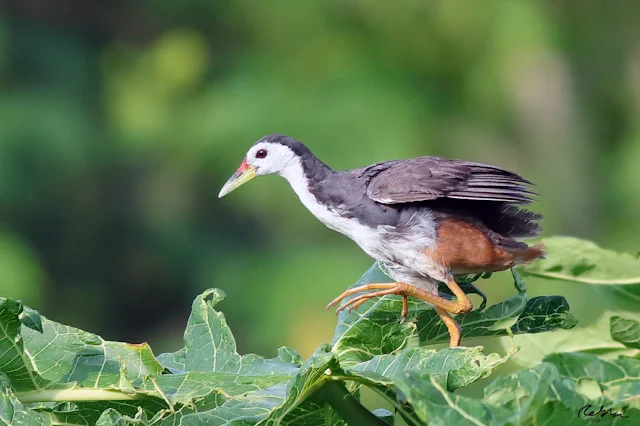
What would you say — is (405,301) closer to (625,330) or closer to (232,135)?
(625,330)

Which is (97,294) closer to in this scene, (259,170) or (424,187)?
(259,170)

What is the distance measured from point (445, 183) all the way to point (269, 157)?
1.56 ft

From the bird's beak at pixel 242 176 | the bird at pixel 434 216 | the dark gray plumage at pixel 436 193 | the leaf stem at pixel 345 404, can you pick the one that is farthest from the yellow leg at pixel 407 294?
the bird's beak at pixel 242 176

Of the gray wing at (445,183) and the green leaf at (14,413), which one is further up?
the gray wing at (445,183)

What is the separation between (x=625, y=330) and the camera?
3.89 ft

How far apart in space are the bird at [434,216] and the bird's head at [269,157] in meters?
0.17

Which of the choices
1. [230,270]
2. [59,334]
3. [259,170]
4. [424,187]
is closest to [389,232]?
[424,187]

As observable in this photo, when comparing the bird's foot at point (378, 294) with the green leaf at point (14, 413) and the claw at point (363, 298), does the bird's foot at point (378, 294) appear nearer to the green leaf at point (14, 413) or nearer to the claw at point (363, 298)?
the claw at point (363, 298)

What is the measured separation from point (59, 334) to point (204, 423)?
25 cm

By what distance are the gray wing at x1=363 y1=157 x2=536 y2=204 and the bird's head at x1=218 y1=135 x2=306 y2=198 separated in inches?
10.4

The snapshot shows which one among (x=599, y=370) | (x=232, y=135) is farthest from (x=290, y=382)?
(x=232, y=135)

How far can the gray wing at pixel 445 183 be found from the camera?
158cm

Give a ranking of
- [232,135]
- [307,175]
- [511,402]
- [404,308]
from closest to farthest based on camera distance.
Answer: [511,402] < [404,308] < [307,175] < [232,135]

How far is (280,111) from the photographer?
14.5 ft
